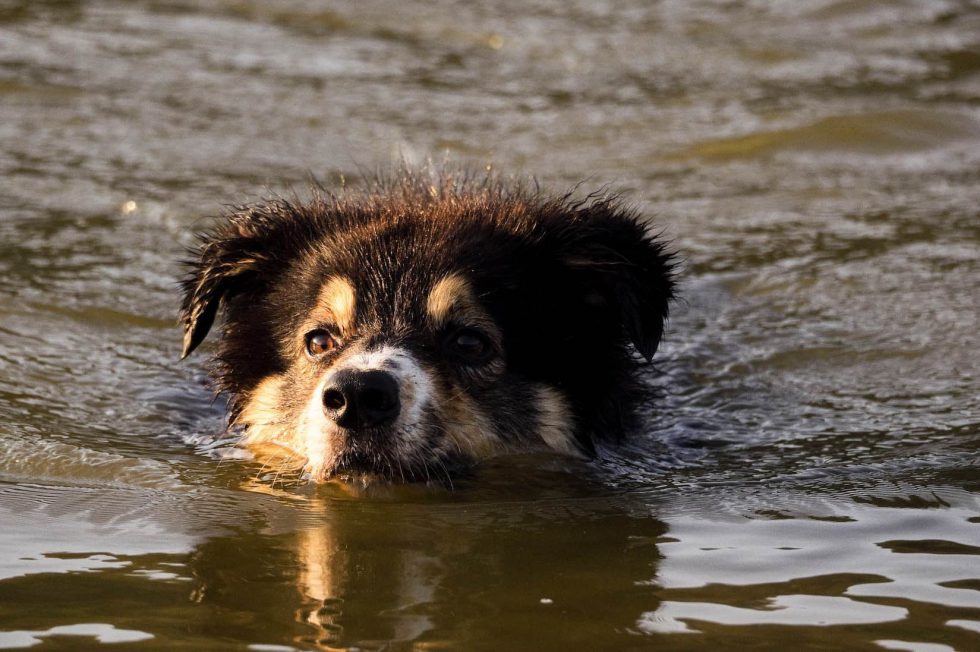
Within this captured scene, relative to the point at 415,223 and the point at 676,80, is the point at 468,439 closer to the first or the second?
the point at 415,223

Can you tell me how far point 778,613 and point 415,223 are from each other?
2818 mm

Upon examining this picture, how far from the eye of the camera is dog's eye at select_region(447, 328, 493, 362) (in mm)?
6344

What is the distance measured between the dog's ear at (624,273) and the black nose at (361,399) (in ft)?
4.23

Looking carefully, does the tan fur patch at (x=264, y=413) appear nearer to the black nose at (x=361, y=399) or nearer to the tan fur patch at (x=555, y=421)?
the black nose at (x=361, y=399)

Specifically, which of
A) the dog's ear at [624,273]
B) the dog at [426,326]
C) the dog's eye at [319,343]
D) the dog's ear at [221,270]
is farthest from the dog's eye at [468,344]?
the dog's ear at [221,270]

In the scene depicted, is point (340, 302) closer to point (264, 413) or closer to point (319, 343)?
point (319, 343)

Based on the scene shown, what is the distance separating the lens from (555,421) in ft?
21.8

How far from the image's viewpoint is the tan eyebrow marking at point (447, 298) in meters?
6.29

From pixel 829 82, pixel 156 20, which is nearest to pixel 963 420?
pixel 829 82

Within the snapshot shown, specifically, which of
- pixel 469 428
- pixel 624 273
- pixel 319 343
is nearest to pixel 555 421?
pixel 469 428

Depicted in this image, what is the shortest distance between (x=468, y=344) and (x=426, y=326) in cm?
22

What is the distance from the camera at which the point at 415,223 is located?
6766 mm

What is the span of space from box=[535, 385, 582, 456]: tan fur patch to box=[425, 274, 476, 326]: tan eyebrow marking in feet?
1.85

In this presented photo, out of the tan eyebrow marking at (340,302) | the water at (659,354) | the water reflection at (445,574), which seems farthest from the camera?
the tan eyebrow marking at (340,302)
